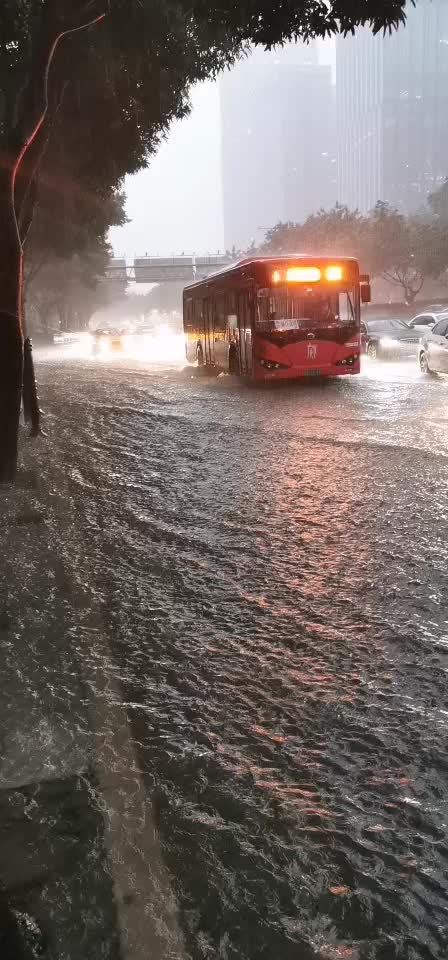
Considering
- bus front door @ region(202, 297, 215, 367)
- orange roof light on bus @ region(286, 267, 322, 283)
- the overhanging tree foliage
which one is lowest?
bus front door @ region(202, 297, 215, 367)

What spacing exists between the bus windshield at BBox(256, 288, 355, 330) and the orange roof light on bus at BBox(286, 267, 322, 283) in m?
0.25

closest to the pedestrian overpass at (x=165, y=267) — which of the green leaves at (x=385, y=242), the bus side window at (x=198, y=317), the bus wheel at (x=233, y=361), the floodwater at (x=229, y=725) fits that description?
the green leaves at (x=385, y=242)

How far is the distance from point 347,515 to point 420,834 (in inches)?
169

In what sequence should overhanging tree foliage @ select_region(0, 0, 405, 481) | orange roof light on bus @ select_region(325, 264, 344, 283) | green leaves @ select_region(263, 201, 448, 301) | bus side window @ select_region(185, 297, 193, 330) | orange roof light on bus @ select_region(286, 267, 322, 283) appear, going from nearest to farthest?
overhanging tree foliage @ select_region(0, 0, 405, 481) → orange roof light on bus @ select_region(286, 267, 322, 283) → orange roof light on bus @ select_region(325, 264, 344, 283) → bus side window @ select_region(185, 297, 193, 330) → green leaves @ select_region(263, 201, 448, 301)

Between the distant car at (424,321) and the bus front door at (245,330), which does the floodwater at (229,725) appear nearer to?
the bus front door at (245,330)

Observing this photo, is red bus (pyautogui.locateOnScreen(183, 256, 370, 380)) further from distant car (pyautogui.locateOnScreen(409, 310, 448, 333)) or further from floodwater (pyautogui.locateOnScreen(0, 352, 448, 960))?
floodwater (pyautogui.locateOnScreen(0, 352, 448, 960))

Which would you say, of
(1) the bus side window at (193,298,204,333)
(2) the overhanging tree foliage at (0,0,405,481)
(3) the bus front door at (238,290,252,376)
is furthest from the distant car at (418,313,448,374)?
(2) the overhanging tree foliage at (0,0,405,481)

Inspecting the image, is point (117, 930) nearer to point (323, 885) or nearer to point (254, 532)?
point (323, 885)

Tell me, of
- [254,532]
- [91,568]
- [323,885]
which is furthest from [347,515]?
[323,885]

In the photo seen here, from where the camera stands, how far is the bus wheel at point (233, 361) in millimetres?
19953

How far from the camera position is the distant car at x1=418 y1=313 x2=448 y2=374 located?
59.7 feet

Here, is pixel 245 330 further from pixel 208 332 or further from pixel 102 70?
pixel 102 70

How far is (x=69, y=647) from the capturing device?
423 centimetres

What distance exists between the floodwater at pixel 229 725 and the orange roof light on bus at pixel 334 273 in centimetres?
1133
